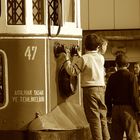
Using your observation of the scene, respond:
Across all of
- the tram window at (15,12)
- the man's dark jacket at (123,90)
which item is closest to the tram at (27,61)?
the tram window at (15,12)

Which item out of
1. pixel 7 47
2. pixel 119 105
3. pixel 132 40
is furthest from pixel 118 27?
pixel 7 47

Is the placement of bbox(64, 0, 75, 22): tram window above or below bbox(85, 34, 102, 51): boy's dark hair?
above

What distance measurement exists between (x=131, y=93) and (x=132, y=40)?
9.91 metres

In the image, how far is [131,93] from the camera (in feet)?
27.6

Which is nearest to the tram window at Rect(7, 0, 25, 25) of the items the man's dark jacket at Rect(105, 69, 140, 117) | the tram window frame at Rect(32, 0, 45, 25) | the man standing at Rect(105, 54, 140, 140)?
the tram window frame at Rect(32, 0, 45, 25)

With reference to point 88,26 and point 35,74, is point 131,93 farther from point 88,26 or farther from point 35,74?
point 88,26

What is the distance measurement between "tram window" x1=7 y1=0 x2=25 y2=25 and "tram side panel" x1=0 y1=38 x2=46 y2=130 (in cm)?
27

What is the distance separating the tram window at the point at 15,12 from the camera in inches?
299

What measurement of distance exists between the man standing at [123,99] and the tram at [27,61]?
1.10 metres

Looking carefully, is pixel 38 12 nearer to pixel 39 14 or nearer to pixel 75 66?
pixel 39 14

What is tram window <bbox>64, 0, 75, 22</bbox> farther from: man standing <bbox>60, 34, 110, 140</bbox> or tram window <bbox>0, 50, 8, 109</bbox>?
tram window <bbox>0, 50, 8, 109</bbox>

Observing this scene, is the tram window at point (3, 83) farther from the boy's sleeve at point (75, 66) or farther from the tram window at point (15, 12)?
the boy's sleeve at point (75, 66)

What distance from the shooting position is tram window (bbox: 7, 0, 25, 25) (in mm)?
7602

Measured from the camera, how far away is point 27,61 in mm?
7586
